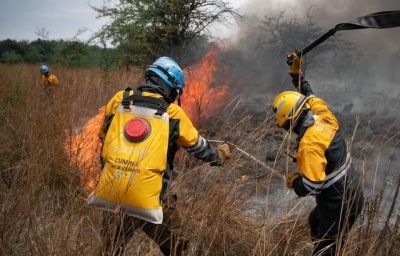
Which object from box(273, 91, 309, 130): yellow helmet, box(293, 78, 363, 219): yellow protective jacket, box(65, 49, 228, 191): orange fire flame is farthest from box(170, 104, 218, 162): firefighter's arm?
box(65, 49, 228, 191): orange fire flame

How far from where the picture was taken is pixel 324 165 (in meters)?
3.00

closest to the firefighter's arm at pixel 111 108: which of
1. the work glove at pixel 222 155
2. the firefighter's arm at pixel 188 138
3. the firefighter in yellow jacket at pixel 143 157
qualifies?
the firefighter in yellow jacket at pixel 143 157

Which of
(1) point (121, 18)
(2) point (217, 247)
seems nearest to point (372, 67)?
(1) point (121, 18)

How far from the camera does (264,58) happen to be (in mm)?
12734

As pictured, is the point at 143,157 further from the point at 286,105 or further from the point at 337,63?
the point at 337,63

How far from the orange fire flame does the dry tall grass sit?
0.45 ft

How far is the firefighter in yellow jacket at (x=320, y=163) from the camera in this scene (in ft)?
9.78

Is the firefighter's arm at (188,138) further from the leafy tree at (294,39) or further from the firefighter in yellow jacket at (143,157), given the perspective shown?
the leafy tree at (294,39)

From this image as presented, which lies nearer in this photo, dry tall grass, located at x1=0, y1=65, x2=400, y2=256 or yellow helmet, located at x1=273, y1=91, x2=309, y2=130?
dry tall grass, located at x1=0, y1=65, x2=400, y2=256

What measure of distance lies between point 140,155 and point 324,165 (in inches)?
58.9

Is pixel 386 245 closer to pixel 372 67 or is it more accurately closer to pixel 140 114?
pixel 140 114

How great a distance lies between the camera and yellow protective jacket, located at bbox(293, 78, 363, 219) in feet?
9.73

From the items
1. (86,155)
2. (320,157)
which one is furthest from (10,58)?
(320,157)

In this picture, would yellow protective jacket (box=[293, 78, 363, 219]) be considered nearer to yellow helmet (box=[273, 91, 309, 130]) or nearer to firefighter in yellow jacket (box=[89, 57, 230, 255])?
yellow helmet (box=[273, 91, 309, 130])
